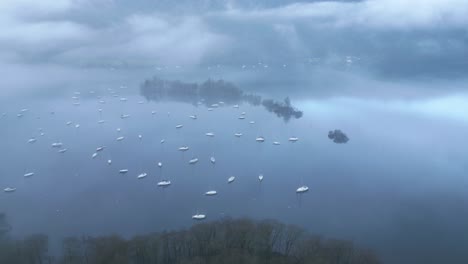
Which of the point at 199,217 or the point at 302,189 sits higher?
the point at 302,189

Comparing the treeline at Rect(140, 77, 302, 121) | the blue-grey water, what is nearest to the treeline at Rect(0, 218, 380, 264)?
the blue-grey water

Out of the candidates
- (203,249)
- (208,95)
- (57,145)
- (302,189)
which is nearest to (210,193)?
(302,189)

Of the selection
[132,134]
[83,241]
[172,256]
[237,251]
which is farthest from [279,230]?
[132,134]

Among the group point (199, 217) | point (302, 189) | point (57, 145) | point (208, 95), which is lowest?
point (199, 217)

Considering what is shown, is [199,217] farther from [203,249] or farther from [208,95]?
[208,95]

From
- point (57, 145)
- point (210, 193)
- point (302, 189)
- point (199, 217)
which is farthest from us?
point (57, 145)

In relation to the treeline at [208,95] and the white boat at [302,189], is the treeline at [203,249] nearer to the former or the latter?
the white boat at [302,189]
